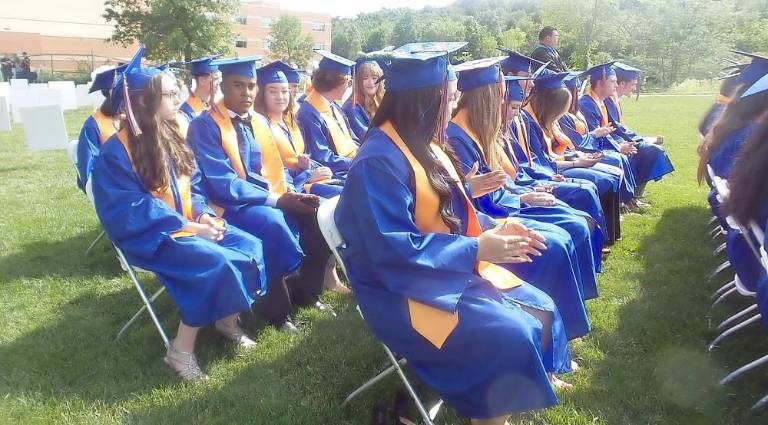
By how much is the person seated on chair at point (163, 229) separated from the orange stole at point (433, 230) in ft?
4.13

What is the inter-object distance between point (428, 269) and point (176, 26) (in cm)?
2879

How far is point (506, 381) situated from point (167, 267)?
1931 mm

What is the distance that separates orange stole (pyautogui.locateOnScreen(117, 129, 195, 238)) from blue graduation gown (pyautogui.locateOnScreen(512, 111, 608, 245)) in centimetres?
264

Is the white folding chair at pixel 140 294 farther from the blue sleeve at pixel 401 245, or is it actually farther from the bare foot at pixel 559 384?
the bare foot at pixel 559 384

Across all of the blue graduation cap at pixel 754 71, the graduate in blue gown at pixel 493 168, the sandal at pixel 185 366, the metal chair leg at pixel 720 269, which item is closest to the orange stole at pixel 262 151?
the sandal at pixel 185 366

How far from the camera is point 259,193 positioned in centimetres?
409

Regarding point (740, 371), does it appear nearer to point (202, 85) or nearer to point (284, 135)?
point (284, 135)

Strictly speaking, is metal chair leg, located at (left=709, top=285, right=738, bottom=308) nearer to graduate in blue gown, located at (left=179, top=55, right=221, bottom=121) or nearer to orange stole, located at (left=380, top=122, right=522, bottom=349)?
orange stole, located at (left=380, top=122, right=522, bottom=349)

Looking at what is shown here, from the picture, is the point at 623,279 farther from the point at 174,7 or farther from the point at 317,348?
the point at 174,7

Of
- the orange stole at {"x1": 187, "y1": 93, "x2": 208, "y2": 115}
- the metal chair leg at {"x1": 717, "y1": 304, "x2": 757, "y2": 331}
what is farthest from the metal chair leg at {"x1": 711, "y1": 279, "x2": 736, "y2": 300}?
the orange stole at {"x1": 187, "y1": 93, "x2": 208, "y2": 115}

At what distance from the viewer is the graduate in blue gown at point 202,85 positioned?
457 cm

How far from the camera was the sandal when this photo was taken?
3.31 m

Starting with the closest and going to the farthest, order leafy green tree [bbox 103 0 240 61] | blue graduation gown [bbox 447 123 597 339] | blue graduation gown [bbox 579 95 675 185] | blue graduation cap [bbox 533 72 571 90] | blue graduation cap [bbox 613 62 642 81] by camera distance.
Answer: blue graduation gown [bbox 447 123 597 339]
blue graduation cap [bbox 533 72 571 90]
blue graduation gown [bbox 579 95 675 185]
blue graduation cap [bbox 613 62 642 81]
leafy green tree [bbox 103 0 240 61]

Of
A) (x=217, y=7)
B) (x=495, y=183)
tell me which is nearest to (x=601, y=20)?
(x=217, y=7)
